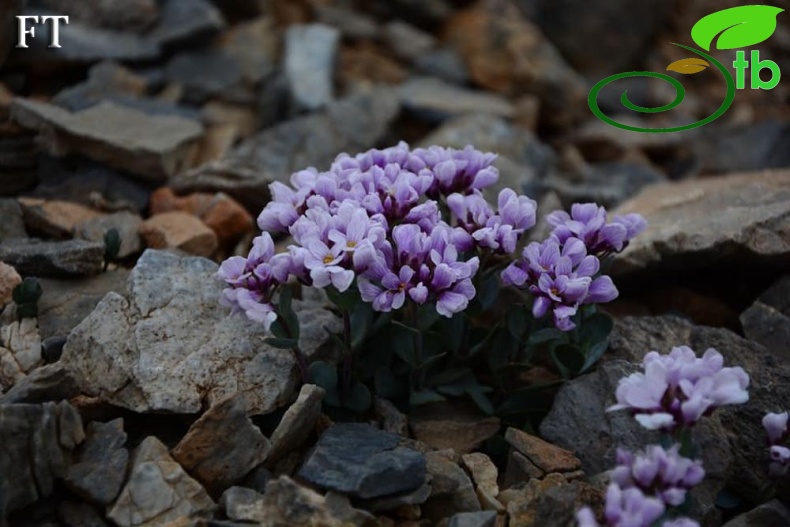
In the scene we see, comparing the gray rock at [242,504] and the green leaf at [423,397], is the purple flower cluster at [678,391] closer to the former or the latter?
the green leaf at [423,397]

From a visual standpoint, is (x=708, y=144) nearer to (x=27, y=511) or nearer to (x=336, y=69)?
(x=336, y=69)

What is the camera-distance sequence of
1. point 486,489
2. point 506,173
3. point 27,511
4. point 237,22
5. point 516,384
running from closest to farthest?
point 27,511 → point 486,489 → point 516,384 → point 506,173 → point 237,22

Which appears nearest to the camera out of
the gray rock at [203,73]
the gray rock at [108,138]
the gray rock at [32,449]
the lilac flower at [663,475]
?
the lilac flower at [663,475]

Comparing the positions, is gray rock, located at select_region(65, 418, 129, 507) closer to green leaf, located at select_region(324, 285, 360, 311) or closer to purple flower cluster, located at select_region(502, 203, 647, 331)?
green leaf, located at select_region(324, 285, 360, 311)

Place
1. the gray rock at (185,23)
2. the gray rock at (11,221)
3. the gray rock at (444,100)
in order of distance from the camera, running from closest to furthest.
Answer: the gray rock at (11,221) < the gray rock at (185,23) < the gray rock at (444,100)

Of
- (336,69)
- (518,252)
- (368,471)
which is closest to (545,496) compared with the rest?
(368,471)

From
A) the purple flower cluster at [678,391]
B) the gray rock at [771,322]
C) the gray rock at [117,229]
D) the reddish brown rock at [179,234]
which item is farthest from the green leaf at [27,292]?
the gray rock at [771,322]

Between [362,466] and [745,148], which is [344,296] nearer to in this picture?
→ [362,466]

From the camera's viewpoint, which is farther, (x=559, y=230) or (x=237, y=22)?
(x=237, y=22)
